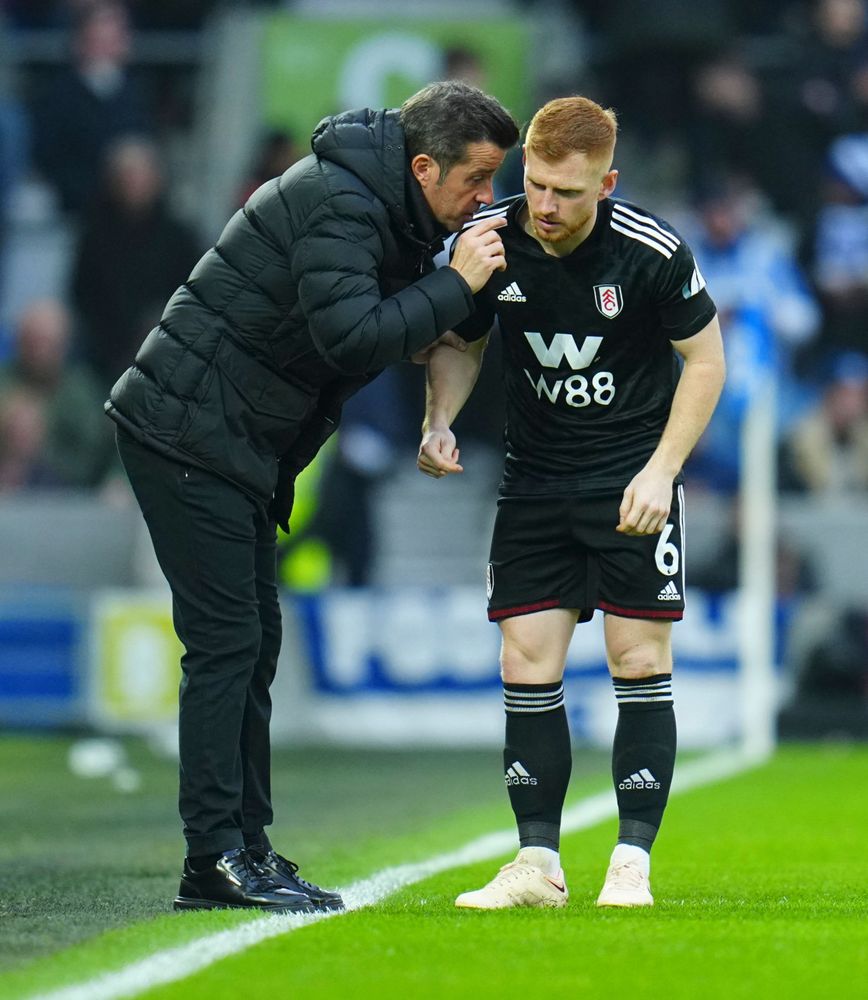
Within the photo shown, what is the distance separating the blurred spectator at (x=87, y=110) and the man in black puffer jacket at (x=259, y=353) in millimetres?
10538

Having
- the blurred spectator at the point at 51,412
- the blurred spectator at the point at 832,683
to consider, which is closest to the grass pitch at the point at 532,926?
the blurred spectator at the point at 832,683

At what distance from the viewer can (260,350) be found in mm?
4906

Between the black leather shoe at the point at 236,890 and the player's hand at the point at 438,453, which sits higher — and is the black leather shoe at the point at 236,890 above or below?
below

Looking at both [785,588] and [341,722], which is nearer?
[341,722]

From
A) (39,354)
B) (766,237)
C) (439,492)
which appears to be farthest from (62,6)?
(766,237)

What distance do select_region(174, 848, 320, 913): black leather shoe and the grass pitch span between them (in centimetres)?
10

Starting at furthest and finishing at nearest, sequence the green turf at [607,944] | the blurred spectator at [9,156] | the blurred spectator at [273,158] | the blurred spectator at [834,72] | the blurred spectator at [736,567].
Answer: the blurred spectator at [9,156] < the blurred spectator at [834,72] < the blurred spectator at [273,158] < the blurred spectator at [736,567] < the green turf at [607,944]

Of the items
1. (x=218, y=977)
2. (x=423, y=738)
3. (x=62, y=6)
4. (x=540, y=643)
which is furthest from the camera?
(x=62, y=6)

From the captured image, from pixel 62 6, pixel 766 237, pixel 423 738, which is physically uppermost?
pixel 62 6

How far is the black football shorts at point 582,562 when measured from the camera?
4.99m

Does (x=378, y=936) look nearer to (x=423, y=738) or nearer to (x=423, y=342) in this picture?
(x=423, y=342)

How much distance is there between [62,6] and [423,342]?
1308cm

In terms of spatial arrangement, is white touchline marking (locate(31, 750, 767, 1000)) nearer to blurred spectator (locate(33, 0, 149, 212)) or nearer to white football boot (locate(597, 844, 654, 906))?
white football boot (locate(597, 844, 654, 906))

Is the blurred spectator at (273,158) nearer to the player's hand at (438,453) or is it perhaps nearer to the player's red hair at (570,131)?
the player's hand at (438,453)
